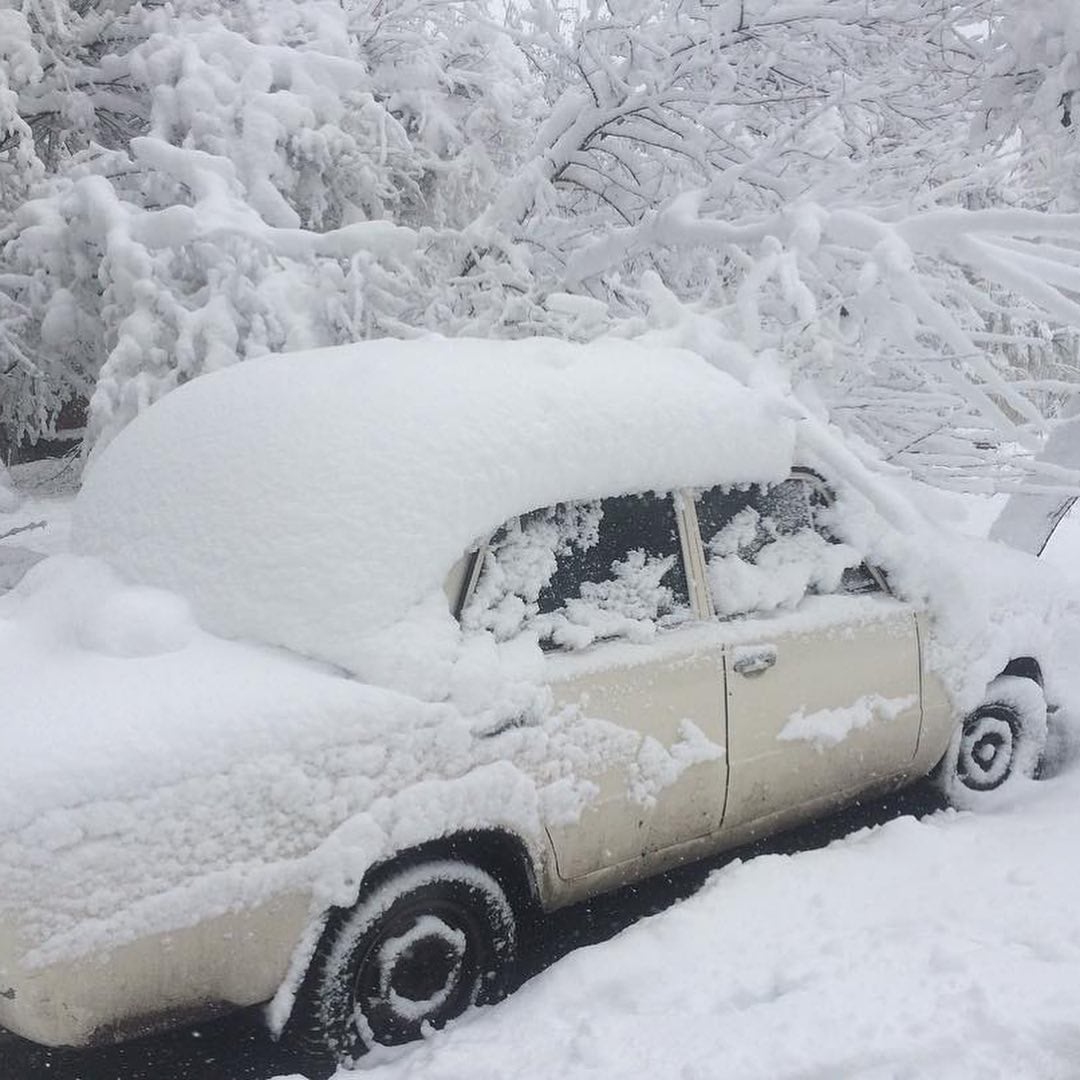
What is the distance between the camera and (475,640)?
280 centimetres

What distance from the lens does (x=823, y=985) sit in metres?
2.64

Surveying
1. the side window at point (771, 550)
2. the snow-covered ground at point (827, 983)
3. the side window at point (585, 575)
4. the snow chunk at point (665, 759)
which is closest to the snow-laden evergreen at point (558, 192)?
the side window at point (771, 550)

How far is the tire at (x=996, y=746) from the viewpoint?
3988 mm

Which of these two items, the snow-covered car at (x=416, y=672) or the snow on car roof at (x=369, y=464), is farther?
the snow on car roof at (x=369, y=464)

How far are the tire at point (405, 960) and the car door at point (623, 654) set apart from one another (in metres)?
0.28

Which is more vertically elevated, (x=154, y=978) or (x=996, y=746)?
(x=154, y=978)

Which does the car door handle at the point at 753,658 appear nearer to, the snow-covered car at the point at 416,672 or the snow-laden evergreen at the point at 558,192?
the snow-covered car at the point at 416,672

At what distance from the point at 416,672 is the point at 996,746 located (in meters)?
2.63

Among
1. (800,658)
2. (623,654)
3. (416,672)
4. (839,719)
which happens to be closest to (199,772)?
(416,672)

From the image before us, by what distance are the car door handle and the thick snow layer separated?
0.60 m

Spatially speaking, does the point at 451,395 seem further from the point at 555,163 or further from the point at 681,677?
the point at 555,163

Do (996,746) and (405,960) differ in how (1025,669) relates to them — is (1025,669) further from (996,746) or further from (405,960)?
(405,960)

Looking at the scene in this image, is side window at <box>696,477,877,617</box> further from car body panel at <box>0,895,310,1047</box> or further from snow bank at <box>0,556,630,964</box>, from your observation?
car body panel at <box>0,895,310,1047</box>

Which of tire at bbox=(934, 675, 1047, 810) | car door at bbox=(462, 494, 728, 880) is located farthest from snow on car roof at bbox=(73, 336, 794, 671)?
tire at bbox=(934, 675, 1047, 810)
